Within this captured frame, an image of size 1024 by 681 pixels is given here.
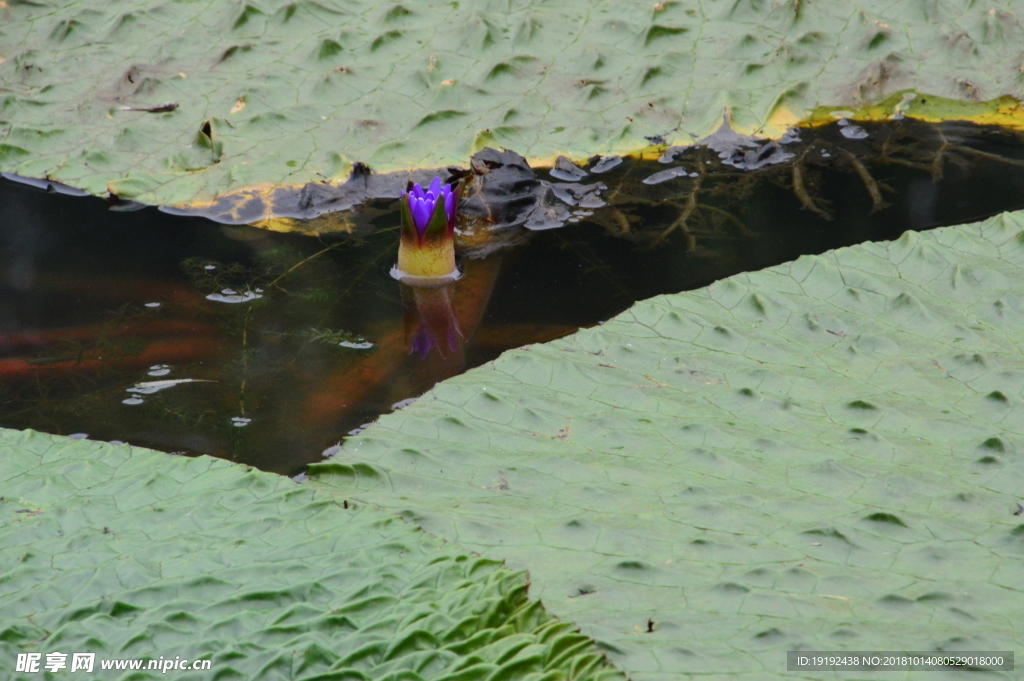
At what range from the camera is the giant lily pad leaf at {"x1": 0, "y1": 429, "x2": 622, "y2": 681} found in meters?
1.84

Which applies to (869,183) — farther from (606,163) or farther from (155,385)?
(155,385)

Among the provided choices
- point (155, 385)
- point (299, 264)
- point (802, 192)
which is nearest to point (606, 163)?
point (802, 192)

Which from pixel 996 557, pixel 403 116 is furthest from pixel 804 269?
pixel 403 116

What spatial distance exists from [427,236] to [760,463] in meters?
1.88

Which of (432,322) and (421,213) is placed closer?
(432,322)

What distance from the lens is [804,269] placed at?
3.39 m

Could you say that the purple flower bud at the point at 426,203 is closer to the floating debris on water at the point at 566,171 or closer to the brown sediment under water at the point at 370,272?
the brown sediment under water at the point at 370,272

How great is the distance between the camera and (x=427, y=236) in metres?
3.87

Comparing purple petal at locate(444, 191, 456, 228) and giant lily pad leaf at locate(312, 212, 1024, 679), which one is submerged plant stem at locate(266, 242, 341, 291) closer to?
purple petal at locate(444, 191, 456, 228)

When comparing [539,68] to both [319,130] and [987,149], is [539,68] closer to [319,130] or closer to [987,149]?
[319,130]

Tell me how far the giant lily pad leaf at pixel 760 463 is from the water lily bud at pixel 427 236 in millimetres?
989

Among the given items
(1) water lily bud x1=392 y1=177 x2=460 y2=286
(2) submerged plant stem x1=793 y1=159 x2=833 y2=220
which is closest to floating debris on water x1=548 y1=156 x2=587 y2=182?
(1) water lily bud x1=392 y1=177 x2=460 y2=286

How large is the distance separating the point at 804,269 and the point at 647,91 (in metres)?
1.99

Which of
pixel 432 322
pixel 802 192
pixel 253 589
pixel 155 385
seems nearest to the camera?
pixel 253 589
